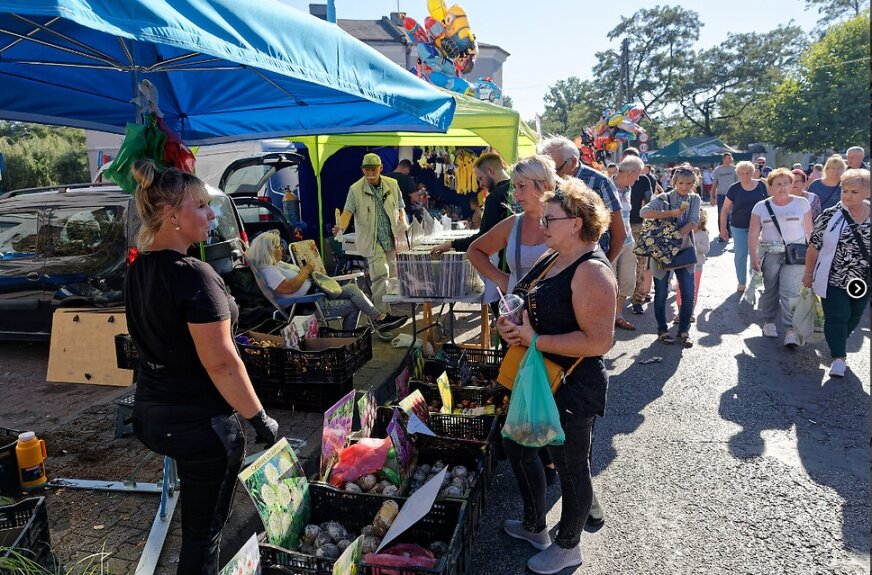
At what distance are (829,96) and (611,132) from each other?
2212cm

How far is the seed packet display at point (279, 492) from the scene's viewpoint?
2.41 metres

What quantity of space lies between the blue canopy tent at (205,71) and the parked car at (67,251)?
98cm

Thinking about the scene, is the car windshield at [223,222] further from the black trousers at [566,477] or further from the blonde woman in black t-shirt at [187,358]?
the black trousers at [566,477]

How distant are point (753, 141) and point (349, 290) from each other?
49506 mm

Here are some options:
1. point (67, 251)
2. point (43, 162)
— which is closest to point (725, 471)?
point (67, 251)

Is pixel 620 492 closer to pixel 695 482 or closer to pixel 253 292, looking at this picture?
pixel 695 482

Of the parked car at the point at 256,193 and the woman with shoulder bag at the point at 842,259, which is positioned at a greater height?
the parked car at the point at 256,193

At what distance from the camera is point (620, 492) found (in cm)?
346

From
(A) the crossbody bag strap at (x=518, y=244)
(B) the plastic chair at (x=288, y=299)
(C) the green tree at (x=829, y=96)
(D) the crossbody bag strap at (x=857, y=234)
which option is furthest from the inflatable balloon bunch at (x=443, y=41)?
(C) the green tree at (x=829, y=96)

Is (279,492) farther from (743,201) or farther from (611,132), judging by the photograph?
(611,132)

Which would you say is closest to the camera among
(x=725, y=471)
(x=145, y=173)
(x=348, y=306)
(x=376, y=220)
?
(x=145, y=173)

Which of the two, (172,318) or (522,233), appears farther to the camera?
(522,233)

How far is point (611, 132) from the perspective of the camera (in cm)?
1520

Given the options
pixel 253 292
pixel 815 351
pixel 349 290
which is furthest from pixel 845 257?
pixel 253 292
